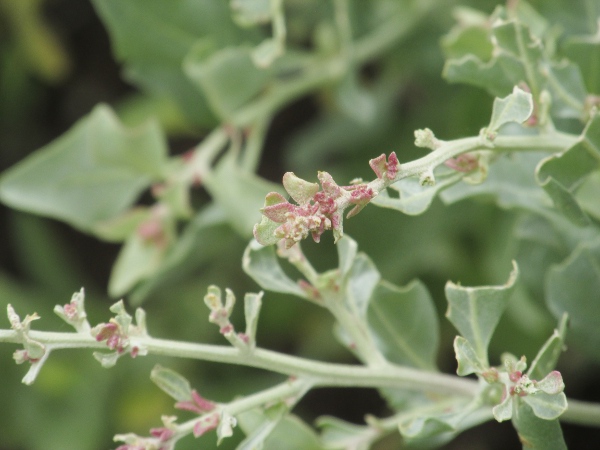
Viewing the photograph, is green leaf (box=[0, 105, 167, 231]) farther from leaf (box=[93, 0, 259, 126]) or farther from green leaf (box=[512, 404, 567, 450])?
green leaf (box=[512, 404, 567, 450])

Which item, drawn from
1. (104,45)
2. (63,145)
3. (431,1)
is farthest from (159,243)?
(104,45)

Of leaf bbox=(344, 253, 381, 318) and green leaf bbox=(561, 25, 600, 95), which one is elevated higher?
green leaf bbox=(561, 25, 600, 95)

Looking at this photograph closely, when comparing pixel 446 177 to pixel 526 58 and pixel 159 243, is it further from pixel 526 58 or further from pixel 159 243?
pixel 159 243

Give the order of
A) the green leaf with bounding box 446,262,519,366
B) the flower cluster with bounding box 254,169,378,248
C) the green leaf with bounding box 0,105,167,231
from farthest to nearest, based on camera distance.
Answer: the green leaf with bounding box 0,105,167,231 → the green leaf with bounding box 446,262,519,366 → the flower cluster with bounding box 254,169,378,248

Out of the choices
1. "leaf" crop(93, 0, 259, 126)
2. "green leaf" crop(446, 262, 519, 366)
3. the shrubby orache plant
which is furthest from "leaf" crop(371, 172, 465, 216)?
"leaf" crop(93, 0, 259, 126)

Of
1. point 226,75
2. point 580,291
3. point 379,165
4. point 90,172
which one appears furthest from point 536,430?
point 90,172

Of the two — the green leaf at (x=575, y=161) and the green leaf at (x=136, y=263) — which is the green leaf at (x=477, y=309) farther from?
the green leaf at (x=136, y=263)
